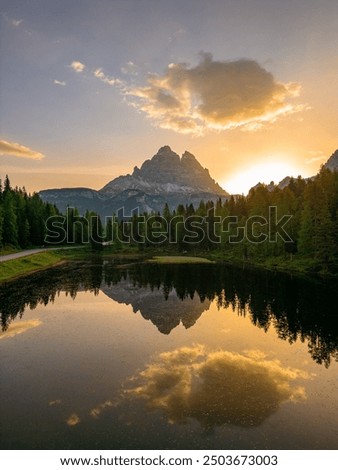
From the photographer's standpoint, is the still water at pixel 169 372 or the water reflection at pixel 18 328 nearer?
the still water at pixel 169 372

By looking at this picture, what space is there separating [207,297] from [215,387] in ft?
84.6

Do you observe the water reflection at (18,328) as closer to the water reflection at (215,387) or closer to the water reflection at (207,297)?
the water reflection at (207,297)

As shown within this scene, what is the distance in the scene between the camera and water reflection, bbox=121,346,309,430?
1553cm

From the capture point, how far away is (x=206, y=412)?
15.6 meters

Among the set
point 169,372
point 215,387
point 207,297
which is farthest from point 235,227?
point 215,387

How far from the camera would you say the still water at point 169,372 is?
13.9 metres

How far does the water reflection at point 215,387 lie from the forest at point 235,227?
47426mm

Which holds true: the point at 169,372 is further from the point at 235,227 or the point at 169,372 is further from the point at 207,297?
the point at 235,227

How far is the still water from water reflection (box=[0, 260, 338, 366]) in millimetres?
243

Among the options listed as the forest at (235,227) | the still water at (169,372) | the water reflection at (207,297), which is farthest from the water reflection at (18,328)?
the forest at (235,227)

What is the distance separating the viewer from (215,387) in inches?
725
